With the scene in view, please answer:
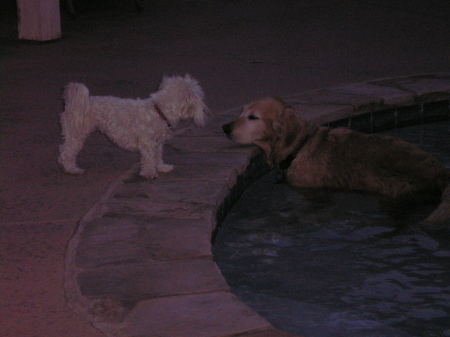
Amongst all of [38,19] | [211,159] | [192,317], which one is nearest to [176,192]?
[211,159]

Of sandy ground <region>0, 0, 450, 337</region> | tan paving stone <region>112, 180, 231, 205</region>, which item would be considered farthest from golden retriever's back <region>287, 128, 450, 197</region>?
sandy ground <region>0, 0, 450, 337</region>

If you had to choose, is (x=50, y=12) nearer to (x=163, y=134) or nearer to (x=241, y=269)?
(x=163, y=134)

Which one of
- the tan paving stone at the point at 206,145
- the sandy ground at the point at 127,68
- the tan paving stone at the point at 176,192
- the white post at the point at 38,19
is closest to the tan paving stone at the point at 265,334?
the sandy ground at the point at 127,68

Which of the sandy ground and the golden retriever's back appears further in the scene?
the golden retriever's back

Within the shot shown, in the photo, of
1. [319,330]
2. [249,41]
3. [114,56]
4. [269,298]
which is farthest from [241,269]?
[249,41]

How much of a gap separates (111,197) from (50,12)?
660 centimetres

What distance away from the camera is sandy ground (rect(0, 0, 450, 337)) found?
436 centimetres

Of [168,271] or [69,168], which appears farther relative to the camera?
[69,168]

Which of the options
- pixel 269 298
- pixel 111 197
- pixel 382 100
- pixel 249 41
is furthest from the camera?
pixel 249 41

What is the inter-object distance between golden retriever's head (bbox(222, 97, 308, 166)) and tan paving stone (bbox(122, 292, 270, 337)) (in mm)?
2351

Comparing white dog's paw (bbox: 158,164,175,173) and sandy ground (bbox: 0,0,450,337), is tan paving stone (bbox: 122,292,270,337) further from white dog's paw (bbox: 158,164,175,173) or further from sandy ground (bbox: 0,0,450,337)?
white dog's paw (bbox: 158,164,175,173)

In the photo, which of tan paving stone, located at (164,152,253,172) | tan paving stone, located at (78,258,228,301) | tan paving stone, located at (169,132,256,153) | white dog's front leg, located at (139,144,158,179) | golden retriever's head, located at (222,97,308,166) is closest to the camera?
tan paving stone, located at (78,258,228,301)

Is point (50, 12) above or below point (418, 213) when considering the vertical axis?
above

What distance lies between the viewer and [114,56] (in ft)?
34.9
